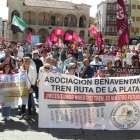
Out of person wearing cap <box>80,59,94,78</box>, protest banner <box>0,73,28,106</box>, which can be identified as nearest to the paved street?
protest banner <box>0,73,28,106</box>

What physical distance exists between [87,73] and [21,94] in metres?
2.36

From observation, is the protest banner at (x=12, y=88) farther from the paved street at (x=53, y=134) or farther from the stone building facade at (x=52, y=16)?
the stone building facade at (x=52, y=16)

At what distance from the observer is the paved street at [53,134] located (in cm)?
930

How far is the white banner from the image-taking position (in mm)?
9867

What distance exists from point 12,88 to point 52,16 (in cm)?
10224

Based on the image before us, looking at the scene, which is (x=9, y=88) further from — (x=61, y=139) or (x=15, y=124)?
(x=61, y=139)

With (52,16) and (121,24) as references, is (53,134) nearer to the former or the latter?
(121,24)

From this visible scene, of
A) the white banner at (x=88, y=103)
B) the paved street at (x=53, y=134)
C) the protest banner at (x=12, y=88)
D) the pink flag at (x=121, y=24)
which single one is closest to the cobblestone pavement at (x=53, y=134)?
the paved street at (x=53, y=134)

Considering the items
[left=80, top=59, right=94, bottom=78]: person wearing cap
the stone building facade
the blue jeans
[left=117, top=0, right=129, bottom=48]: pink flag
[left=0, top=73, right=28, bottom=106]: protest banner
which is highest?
the stone building facade

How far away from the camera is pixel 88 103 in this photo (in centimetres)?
990

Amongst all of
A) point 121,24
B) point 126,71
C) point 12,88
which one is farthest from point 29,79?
point 121,24

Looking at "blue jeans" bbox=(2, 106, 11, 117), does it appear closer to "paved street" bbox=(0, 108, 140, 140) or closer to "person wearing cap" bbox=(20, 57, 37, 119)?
"person wearing cap" bbox=(20, 57, 37, 119)

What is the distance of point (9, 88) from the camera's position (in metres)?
10.7

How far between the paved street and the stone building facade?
319ft
